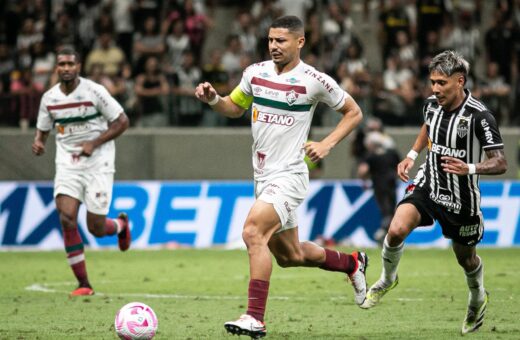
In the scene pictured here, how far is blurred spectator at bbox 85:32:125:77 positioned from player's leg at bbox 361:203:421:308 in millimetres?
11583

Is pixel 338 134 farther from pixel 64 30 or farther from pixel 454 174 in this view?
pixel 64 30

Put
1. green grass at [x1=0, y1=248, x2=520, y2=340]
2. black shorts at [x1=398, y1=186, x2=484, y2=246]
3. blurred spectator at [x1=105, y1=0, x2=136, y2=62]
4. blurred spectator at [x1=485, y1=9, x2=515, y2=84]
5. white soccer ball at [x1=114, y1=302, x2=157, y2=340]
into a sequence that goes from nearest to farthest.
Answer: white soccer ball at [x1=114, y1=302, x2=157, y2=340]
black shorts at [x1=398, y1=186, x2=484, y2=246]
green grass at [x1=0, y1=248, x2=520, y2=340]
blurred spectator at [x1=105, y1=0, x2=136, y2=62]
blurred spectator at [x1=485, y1=9, x2=515, y2=84]

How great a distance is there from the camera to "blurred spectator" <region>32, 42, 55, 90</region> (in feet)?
64.3

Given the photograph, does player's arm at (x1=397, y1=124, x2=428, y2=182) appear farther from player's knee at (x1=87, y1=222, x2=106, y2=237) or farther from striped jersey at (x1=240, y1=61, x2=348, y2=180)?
player's knee at (x1=87, y1=222, x2=106, y2=237)

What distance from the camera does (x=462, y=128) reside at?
8578 millimetres

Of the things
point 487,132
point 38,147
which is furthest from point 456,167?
point 38,147

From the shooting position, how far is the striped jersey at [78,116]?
11969 millimetres

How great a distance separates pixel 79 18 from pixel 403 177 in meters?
13.5

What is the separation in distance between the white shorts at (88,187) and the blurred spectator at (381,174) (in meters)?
6.71

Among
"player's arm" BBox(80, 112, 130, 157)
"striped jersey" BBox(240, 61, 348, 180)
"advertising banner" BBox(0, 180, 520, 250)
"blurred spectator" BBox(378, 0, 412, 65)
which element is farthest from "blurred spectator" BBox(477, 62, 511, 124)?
"striped jersey" BBox(240, 61, 348, 180)

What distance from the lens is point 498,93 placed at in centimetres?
2047

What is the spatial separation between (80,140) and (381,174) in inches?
278

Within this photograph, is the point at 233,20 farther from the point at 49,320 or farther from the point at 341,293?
the point at 49,320

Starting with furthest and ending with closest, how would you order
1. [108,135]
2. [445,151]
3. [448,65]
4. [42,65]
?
1. [42,65]
2. [108,135]
3. [445,151]
4. [448,65]
